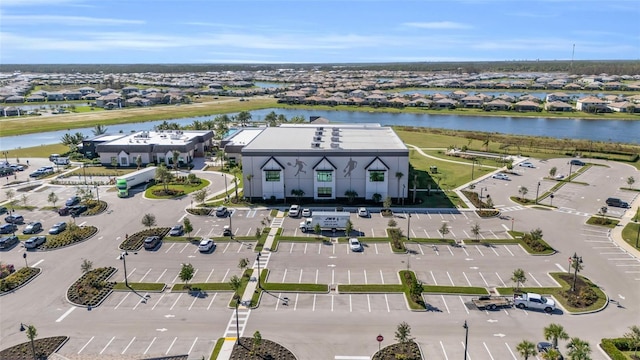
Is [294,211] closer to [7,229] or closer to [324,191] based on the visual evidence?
[324,191]

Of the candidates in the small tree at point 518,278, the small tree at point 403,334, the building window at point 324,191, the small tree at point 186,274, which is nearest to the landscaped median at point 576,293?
the small tree at point 518,278

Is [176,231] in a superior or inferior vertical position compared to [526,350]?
inferior

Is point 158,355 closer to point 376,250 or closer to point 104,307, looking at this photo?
point 104,307

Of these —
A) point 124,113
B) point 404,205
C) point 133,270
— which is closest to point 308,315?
point 133,270

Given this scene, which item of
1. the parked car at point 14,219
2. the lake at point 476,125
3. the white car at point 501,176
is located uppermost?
the lake at point 476,125

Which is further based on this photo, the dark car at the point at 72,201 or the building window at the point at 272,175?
the building window at the point at 272,175

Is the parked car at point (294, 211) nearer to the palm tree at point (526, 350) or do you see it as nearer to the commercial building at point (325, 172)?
the commercial building at point (325, 172)

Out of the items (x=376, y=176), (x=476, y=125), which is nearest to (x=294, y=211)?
(x=376, y=176)
